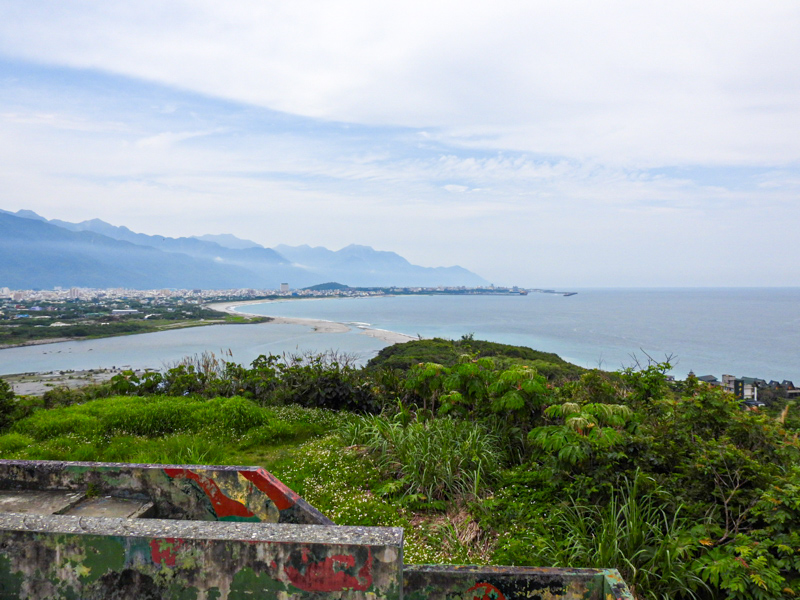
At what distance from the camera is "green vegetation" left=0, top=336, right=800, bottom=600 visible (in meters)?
3.06

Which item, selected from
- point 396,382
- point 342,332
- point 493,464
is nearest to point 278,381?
point 396,382

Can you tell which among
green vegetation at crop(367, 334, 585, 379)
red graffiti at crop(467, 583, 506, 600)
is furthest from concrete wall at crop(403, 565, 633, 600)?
green vegetation at crop(367, 334, 585, 379)

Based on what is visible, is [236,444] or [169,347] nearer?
[236,444]

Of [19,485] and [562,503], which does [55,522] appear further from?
[562,503]

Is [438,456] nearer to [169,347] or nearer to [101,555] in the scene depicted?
[101,555]

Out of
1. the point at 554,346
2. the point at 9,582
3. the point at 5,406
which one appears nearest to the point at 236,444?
the point at 5,406

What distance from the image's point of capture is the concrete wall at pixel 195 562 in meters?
2.02

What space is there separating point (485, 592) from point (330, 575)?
0.83 meters

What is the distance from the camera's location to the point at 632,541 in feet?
10.9

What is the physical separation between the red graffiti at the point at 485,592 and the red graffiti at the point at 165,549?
4.55 ft

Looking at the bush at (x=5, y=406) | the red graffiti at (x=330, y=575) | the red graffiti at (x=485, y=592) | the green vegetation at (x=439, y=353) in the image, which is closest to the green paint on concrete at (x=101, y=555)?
the red graffiti at (x=330, y=575)

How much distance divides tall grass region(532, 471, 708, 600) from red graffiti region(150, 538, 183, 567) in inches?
94.0

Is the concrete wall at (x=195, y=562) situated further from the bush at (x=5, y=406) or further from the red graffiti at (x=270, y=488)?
the bush at (x=5, y=406)

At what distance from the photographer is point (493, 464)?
16.2ft
